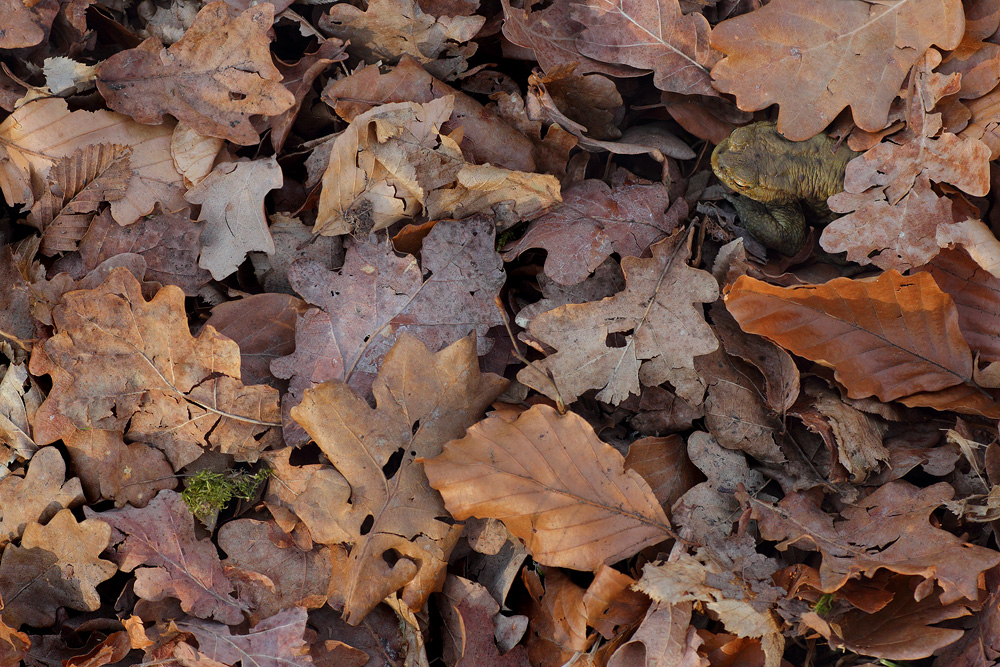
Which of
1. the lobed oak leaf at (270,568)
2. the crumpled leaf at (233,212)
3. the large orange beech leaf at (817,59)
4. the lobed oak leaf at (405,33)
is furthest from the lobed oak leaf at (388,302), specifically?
the large orange beech leaf at (817,59)

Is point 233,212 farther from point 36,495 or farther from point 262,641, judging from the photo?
point 262,641

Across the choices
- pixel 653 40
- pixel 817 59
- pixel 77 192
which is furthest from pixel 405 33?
pixel 817 59

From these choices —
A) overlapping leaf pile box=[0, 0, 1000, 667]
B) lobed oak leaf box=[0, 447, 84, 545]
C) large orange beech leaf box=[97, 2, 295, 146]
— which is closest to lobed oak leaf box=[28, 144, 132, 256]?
overlapping leaf pile box=[0, 0, 1000, 667]

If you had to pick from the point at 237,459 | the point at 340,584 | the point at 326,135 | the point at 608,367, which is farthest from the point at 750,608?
the point at 326,135

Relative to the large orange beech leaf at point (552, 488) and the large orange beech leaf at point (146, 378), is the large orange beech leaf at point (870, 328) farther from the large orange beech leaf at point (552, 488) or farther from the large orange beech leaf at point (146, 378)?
the large orange beech leaf at point (146, 378)

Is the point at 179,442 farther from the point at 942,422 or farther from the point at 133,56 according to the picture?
the point at 942,422
